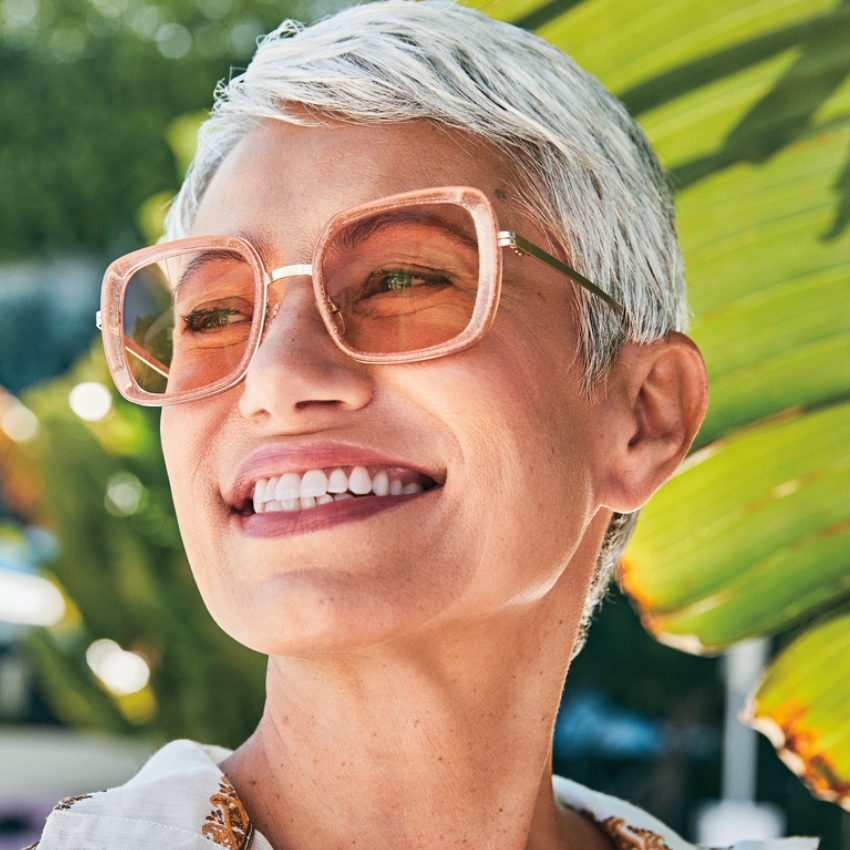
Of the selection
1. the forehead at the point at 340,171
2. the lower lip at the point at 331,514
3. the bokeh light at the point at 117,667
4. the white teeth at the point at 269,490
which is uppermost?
the forehead at the point at 340,171

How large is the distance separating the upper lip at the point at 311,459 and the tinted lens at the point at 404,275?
14 centimetres

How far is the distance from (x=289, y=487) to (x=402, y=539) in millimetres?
157

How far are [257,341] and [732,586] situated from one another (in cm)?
123

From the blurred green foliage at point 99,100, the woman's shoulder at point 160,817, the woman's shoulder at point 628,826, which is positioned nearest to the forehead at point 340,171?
the woman's shoulder at point 160,817

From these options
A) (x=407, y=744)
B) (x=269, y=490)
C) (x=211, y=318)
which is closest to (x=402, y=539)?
(x=269, y=490)

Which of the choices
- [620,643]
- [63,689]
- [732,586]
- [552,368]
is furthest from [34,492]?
[552,368]

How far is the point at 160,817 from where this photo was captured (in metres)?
1.19

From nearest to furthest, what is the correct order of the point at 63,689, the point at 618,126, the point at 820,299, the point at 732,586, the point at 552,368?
the point at 552,368 < the point at 618,126 < the point at 820,299 < the point at 732,586 < the point at 63,689

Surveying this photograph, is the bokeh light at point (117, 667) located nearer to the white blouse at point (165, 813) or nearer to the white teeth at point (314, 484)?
the white blouse at point (165, 813)

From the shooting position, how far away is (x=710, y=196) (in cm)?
188

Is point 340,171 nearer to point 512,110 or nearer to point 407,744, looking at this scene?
point 512,110

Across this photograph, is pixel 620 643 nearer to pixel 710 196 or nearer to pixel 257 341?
pixel 710 196

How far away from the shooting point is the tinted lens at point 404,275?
1212mm

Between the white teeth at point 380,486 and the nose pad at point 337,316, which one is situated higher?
the nose pad at point 337,316
